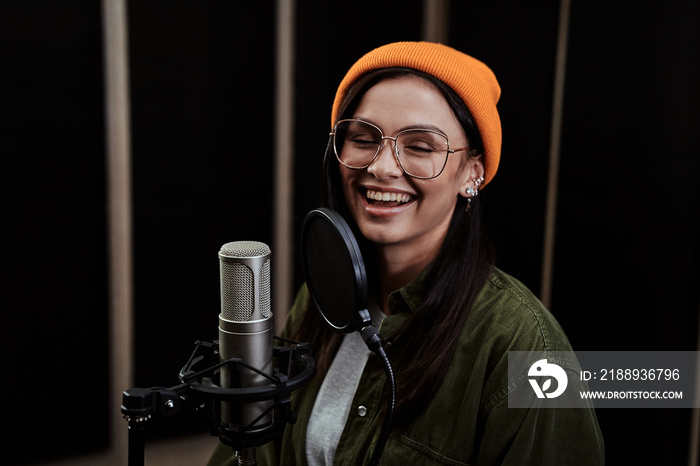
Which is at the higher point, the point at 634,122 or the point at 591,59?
the point at 591,59

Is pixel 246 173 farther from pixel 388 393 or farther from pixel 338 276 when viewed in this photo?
pixel 388 393

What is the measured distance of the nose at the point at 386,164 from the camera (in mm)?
1072

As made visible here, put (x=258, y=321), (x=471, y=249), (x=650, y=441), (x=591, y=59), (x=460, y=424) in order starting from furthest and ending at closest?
(x=591, y=59)
(x=650, y=441)
(x=471, y=249)
(x=460, y=424)
(x=258, y=321)

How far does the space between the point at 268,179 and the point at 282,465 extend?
1.28m

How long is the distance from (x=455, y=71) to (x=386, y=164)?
224 millimetres

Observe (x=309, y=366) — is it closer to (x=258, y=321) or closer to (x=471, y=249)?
(x=258, y=321)

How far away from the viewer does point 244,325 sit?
27.1 inches

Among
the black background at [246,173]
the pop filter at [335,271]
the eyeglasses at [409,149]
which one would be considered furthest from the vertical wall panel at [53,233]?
the pop filter at [335,271]

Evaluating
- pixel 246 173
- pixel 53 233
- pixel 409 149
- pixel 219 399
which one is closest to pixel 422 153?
pixel 409 149

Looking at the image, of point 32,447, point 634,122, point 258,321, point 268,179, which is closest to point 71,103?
point 268,179

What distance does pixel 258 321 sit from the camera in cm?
69

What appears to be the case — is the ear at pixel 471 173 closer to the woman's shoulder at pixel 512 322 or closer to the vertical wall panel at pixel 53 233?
the woman's shoulder at pixel 512 322

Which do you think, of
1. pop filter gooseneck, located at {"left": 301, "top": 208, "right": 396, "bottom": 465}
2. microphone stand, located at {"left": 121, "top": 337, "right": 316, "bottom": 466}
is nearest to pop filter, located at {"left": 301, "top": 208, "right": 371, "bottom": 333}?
pop filter gooseneck, located at {"left": 301, "top": 208, "right": 396, "bottom": 465}

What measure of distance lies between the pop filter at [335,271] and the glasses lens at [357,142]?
0.25 metres
